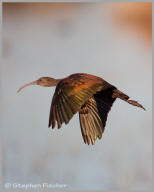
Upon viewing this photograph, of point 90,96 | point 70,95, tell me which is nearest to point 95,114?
point 90,96

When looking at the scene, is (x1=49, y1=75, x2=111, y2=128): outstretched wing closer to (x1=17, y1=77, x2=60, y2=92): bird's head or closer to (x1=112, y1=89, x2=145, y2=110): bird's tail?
(x1=112, y1=89, x2=145, y2=110): bird's tail

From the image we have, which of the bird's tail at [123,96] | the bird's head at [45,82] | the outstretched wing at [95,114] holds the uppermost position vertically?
the bird's head at [45,82]

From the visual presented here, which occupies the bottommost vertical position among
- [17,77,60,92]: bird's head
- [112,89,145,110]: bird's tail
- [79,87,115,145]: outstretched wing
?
[79,87,115,145]: outstretched wing

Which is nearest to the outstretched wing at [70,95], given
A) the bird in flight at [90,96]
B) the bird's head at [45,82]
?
the bird in flight at [90,96]

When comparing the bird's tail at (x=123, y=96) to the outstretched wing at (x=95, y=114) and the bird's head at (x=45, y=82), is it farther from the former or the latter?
the bird's head at (x=45, y=82)

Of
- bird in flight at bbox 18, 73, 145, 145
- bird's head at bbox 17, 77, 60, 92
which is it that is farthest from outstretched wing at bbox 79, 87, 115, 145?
bird's head at bbox 17, 77, 60, 92

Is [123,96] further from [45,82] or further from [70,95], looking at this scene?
[70,95]

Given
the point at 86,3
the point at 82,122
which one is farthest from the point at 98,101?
the point at 86,3
